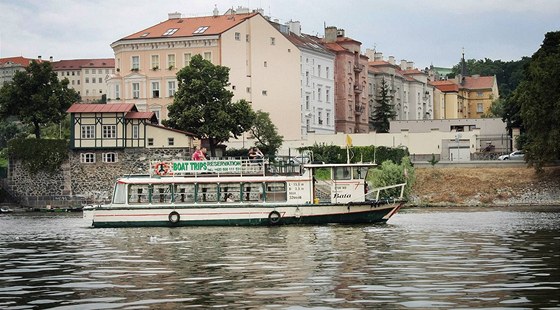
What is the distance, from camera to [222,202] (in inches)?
2197

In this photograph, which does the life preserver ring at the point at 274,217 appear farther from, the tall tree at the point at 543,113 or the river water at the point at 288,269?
the tall tree at the point at 543,113

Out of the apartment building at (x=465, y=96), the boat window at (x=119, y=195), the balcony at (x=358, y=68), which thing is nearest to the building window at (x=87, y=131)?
the boat window at (x=119, y=195)

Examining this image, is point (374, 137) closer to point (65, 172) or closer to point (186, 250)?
point (65, 172)

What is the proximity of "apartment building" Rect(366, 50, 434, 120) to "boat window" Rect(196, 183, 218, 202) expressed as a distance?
84.5 m

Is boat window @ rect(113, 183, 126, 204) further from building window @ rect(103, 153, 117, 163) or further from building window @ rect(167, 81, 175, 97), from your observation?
building window @ rect(167, 81, 175, 97)

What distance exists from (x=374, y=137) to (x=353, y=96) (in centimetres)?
1897

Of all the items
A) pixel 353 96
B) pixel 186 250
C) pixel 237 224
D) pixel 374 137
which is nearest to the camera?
pixel 186 250

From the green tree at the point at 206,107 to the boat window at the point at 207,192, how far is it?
120 feet

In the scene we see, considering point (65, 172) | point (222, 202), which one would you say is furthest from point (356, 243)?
point (65, 172)

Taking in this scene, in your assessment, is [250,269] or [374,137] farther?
[374,137]

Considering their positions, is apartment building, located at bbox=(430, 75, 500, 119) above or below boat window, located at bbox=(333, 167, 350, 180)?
above

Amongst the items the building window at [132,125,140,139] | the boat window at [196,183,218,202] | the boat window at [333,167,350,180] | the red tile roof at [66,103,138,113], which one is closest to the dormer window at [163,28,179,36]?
the red tile roof at [66,103,138,113]

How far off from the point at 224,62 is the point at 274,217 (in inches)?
2224

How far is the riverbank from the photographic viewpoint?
90.7 meters
